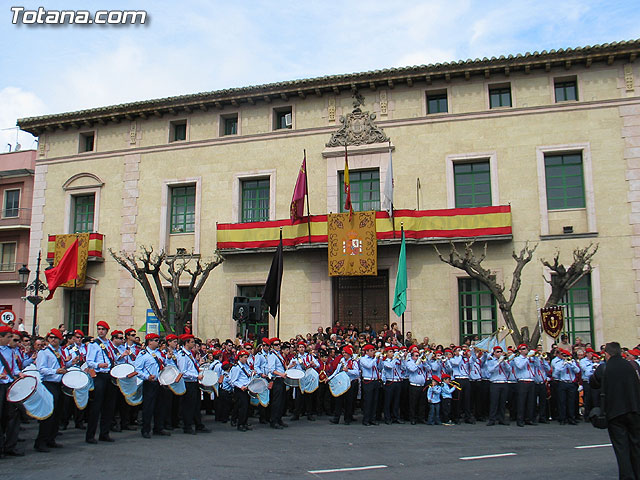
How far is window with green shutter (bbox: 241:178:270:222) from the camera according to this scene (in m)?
24.7

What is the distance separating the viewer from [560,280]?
18.2 metres

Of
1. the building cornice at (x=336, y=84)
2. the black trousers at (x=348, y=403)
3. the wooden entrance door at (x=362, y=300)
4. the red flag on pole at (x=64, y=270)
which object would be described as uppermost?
the building cornice at (x=336, y=84)

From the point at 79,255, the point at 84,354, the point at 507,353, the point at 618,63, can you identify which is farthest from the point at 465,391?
the point at 79,255

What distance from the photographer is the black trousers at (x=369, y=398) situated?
1441 centimetres

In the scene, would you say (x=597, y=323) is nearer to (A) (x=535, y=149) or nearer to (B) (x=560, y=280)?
(B) (x=560, y=280)

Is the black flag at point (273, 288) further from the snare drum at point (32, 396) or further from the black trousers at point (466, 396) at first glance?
the snare drum at point (32, 396)

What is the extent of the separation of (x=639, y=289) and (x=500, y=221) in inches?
193

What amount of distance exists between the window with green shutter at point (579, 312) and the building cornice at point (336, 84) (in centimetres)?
770

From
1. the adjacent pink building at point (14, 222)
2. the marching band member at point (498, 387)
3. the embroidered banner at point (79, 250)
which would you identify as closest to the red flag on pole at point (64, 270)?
the embroidered banner at point (79, 250)

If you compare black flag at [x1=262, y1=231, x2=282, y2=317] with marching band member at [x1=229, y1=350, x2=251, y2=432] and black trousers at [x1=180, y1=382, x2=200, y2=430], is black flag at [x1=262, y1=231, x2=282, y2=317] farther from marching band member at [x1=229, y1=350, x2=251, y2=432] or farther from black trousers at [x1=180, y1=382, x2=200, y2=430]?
black trousers at [x1=180, y1=382, x2=200, y2=430]

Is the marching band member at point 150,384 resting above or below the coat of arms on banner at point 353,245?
below

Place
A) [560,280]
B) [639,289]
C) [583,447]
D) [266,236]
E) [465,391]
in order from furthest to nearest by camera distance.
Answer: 1. [266,236]
2. [639,289]
3. [560,280]
4. [465,391]
5. [583,447]

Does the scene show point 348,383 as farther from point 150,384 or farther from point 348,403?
point 150,384

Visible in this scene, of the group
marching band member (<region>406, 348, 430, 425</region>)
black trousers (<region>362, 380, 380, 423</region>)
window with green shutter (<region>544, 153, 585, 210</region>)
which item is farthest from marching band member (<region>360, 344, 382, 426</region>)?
Result: window with green shutter (<region>544, 153, 585, 210</region>)
